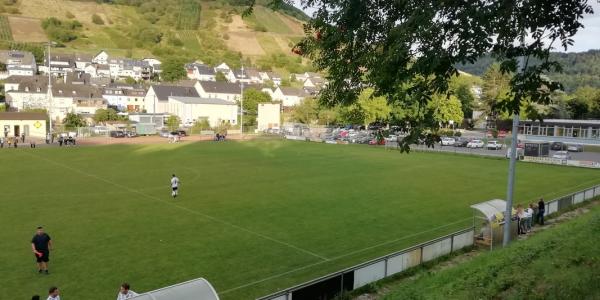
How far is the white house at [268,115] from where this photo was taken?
309 feet

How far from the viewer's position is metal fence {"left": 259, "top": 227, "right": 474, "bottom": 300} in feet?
39.9

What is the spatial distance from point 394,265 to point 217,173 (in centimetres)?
2420

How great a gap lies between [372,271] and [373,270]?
0.04 metres

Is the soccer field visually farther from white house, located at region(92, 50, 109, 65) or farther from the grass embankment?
white house, located at region(92, 50, 109, 65)

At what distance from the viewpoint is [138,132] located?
76125 mm

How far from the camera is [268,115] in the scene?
94688mm

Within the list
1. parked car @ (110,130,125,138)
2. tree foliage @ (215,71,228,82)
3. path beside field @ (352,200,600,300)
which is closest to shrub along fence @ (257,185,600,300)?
path beside field @ (352,200,600,300)

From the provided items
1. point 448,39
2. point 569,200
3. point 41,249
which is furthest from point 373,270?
point 569,200

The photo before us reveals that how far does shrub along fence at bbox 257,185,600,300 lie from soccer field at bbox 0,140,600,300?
1975 millimetres

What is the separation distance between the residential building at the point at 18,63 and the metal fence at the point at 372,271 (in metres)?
155

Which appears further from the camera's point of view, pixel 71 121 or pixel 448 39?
pixel 71 121

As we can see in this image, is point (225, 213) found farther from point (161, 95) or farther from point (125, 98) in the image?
point (125, 98)

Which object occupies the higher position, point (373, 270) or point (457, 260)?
point (373, 270)

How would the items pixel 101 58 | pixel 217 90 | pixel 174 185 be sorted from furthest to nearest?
pixel 101 58
pixel 217 90
pixel 174 185
